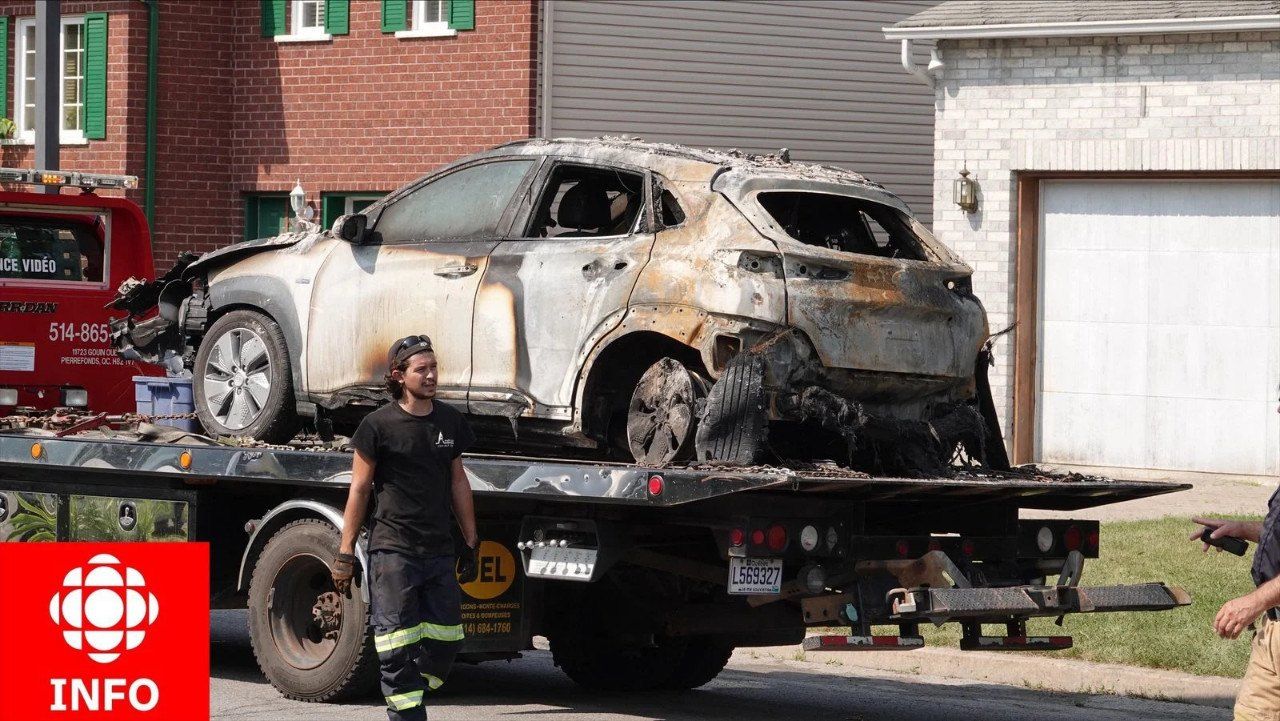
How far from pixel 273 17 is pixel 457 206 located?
14.8 meters

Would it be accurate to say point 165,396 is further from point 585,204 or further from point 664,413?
point 664,413

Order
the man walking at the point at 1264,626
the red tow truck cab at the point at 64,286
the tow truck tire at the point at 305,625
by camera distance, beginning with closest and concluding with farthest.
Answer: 1. the man walking at the point at 1264,626
2. the tow truck tire at the point at 305,625
3. the red tow truck cab at the point at 64,286

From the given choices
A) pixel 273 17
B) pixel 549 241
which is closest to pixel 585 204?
pixel 549 241

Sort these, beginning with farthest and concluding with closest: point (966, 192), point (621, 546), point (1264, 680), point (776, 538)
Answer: point (966, 192) → point (621, 546) → point (776, 538) → point (1264, 680)

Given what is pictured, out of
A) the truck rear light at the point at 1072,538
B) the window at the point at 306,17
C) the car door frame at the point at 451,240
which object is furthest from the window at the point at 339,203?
the truck rear light at the point at 1072,538

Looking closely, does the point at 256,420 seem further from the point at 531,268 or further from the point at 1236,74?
the point at 1236,74

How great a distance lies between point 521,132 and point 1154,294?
7.42 metres

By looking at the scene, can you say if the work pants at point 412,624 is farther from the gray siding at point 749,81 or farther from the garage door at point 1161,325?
the gray siding at point 749,81

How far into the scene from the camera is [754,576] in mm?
8344

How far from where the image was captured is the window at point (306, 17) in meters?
23.7

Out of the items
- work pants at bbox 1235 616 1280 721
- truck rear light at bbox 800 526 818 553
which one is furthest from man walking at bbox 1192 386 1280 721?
truck rear light at bbox 800 526 818 553

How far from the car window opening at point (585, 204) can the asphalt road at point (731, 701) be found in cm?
226

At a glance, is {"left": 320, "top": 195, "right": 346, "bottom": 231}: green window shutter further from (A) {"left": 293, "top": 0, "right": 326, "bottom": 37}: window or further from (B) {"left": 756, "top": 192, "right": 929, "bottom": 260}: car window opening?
(B) {"left": 756, "top": 192, "right": 929, "bottom": 260}: car window opening

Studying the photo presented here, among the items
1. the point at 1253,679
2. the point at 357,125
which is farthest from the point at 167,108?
the point at 1253,679
